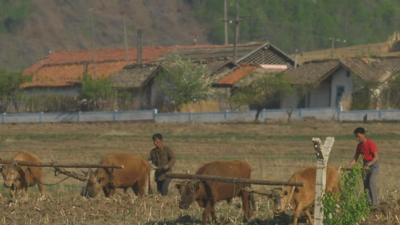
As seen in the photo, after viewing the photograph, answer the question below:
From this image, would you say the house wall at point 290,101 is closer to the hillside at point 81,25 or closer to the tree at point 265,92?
the tree at point 265,92

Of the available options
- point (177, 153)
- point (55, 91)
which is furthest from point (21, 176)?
point (55, 91)

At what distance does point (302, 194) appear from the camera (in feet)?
62.3

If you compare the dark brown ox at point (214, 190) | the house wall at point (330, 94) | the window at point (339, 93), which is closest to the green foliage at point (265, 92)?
the house wall at point (330, 94)

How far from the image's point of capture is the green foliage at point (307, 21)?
17450 cm

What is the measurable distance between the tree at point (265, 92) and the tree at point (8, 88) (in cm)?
1814

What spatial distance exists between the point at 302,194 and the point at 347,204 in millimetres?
1786

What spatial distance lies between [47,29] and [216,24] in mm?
25407

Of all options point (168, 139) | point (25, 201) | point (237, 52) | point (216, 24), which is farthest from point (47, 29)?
point (25, 201)

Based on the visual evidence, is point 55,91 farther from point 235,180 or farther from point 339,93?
point 235,180

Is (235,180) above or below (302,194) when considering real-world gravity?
above

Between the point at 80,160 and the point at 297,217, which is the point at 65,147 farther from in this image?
the point at 297,217

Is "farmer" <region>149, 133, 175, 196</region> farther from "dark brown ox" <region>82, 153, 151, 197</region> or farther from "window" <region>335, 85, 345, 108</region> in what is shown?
"window" <region>335, 85, 345, 108</region>

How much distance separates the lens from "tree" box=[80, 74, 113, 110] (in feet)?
262

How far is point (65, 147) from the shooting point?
153 ft
